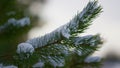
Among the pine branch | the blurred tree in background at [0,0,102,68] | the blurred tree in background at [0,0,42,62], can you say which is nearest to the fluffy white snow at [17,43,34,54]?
the blurred tree in background at [0,0,102,68]

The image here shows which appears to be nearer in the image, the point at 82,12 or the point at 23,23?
the point at 82,12

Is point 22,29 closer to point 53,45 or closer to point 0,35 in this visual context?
point 0,35

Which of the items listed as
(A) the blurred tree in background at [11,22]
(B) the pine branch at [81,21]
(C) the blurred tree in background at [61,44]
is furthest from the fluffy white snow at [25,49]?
(A) the blurred tree in background at [11,22]

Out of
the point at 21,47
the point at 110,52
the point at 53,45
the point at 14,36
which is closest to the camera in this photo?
the point at 21,47

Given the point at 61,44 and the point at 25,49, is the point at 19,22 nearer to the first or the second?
the point at 61,44

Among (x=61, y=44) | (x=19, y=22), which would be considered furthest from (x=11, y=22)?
(x=61, y=44)

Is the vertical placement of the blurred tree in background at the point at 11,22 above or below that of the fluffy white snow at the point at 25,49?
above

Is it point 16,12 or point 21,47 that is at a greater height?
point 16,12

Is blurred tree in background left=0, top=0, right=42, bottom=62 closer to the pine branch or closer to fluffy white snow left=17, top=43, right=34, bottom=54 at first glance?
the pine branch

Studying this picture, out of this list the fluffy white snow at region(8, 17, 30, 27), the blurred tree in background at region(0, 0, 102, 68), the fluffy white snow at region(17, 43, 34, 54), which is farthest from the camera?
the fluffy white snow at region(8, 17, 30, 27)

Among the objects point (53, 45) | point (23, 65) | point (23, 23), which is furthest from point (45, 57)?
point (23, 23)

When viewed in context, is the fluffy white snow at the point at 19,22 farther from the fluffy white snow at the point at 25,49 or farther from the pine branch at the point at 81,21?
the fluffy white snow at the point at 25,49
